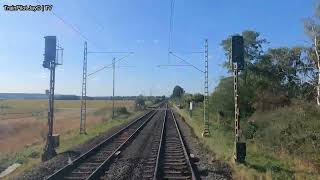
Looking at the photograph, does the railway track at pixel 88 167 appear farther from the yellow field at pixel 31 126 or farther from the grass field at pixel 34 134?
the yellow field at pixel 31 126

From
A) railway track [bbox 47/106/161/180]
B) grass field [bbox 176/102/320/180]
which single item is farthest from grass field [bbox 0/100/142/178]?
grass field [bbox 176/102/320/180]

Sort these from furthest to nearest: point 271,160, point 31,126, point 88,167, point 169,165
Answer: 1. point 31,126
2. point 271,160
3. point 169,165
4. point 88,167

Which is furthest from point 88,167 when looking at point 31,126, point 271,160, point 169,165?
point 31,126

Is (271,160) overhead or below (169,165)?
overhead

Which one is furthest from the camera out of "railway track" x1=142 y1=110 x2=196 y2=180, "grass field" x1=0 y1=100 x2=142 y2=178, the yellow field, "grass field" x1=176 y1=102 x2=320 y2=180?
the yellow field

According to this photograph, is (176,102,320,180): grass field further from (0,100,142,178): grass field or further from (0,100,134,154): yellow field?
(0,100,134,154): yellow field

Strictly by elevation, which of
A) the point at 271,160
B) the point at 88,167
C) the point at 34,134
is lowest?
the point at 34,134

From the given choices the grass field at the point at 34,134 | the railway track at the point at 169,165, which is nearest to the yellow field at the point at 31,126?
the grass field at the point at 34,134

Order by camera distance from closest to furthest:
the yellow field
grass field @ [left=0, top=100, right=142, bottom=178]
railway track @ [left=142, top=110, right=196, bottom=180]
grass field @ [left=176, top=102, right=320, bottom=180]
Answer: grass field @ [left=176, top=102, right=320, bottom=180] < railway track @ [left=142, top=110, right=196, bottom=180] < grass field @ [left=0, top=100, right=142, bottom=178] < the yellow field

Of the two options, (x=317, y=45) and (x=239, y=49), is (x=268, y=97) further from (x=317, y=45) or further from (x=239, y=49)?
(x=239, y=49)

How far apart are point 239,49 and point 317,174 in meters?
5.75

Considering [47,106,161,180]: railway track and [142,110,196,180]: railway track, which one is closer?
[47,106,161,180]: railway track

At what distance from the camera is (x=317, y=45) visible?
41969mm

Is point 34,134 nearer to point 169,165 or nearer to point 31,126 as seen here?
point 31,126
